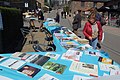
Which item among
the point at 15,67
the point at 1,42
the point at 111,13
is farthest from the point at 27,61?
the point at 111,13

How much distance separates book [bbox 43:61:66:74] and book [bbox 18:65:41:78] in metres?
0.17

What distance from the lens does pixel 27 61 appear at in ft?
12.9

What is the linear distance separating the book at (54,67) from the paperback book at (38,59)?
0.25 feet

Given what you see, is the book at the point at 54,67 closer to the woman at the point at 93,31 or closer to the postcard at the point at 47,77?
the postcard at the point at 47,77

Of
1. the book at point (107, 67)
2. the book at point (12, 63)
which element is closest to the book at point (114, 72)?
the book at point (107, 67)

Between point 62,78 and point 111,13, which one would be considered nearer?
point 62,78

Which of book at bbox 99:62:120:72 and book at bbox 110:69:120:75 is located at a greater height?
book at bbox 99:62:120:72

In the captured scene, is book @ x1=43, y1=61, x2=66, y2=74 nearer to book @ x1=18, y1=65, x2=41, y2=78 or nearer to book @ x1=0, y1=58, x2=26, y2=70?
book @ x1=18, y1=65, x2=41, y2=78

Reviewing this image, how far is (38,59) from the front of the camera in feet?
13.4

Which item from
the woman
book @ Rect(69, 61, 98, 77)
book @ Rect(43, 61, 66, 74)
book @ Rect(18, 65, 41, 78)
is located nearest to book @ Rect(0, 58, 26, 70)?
book @ Rect(18, 65, 41, 78)

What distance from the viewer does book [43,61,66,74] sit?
372 centimetres

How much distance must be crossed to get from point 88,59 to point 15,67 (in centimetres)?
135

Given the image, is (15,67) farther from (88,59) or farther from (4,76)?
(88,59)

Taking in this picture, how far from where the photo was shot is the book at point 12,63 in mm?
3624
